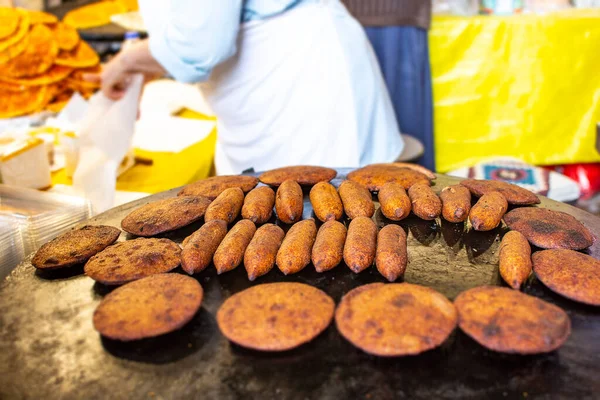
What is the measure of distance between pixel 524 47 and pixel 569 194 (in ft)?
4.48

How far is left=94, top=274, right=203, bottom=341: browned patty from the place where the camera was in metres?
0.97

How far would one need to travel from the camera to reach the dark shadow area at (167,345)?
94cm

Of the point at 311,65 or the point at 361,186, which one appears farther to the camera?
the point at 311,65

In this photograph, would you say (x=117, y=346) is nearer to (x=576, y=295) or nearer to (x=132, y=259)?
(x=132, y=259)

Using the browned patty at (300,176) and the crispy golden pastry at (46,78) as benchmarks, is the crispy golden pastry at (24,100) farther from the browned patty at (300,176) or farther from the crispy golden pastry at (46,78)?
the browned patty at (300,176)

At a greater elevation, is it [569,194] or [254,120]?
[254,120]

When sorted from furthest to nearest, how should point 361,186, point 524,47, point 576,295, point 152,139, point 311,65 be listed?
1. point 524,47
2. point 152,139
3. point 311,65
4. point 361,186
5. point 576,295

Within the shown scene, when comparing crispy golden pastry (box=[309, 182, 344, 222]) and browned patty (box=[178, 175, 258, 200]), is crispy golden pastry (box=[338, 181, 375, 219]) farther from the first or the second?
browned patty (box=[178, 175, 258, 200])

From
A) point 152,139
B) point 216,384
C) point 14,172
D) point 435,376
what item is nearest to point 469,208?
point 435,376

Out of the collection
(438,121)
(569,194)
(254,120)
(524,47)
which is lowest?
(569,194)

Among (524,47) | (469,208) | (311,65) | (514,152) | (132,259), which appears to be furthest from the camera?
(514,152)

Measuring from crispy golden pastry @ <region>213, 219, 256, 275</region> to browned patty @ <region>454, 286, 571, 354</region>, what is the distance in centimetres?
50

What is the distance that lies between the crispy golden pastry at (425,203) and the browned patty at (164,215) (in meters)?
0.60

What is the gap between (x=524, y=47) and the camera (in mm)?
4102
